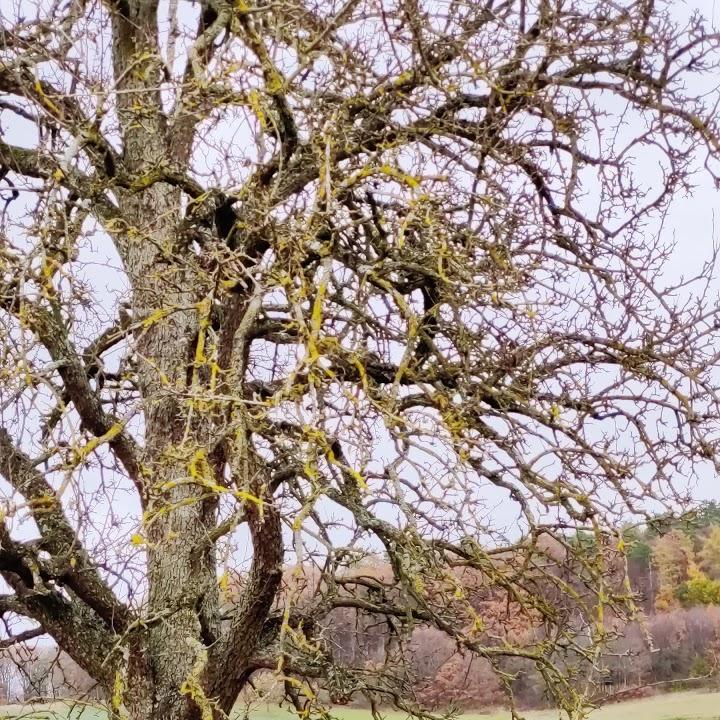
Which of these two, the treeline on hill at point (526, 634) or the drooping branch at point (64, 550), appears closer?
the drooping branch at point (64, 550)

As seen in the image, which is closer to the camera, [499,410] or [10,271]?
[10,271]

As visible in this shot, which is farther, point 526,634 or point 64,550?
point 526,634

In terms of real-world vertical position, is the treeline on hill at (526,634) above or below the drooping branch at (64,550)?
below

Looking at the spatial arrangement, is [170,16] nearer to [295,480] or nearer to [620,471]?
[295,480]

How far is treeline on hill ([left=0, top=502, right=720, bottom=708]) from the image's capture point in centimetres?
609

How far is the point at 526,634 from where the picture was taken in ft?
35.4

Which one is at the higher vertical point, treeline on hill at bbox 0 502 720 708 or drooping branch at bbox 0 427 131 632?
drooping branch at bbox 0 427 131 632

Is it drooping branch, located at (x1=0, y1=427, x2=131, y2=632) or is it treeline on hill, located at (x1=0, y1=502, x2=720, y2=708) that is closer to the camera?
drooping branch, located at (x1=0, y1=427, x2=131, y2=632)

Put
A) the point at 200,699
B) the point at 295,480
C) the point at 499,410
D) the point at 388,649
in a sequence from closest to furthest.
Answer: the point at 200,699
the point at 295,480
the point at 499,410
the point at 388,649

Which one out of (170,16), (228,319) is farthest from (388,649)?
(170,16)

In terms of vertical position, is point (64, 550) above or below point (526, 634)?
above

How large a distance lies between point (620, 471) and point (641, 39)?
239cm

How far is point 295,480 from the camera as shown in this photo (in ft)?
15.6

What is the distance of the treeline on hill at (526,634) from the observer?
6.09m
